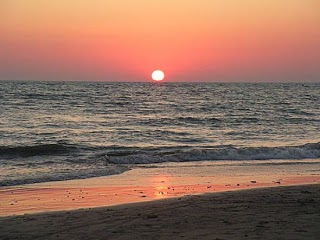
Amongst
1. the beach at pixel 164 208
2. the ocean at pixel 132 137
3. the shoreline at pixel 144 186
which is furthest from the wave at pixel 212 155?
the beach at pixel 164 208

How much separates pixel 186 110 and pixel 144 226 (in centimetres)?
4191

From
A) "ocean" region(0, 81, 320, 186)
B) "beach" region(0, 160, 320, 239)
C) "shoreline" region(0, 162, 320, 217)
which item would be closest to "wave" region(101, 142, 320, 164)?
"ocean" region(0, 81, 320, 186)

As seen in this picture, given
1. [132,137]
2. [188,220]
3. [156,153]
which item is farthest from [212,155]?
[188,220]

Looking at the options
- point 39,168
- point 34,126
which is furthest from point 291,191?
point 34,126

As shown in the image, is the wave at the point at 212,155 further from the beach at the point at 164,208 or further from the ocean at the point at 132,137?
the beach at the point at 164,208

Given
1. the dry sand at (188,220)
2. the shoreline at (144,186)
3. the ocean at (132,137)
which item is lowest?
the ocean at (132,137)

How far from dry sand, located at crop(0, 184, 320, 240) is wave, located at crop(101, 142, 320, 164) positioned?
10436 mm

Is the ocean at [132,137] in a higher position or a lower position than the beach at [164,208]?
lower

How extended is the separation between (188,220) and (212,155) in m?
14.0

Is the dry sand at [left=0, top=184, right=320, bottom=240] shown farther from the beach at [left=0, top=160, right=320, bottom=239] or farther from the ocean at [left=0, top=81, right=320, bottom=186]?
the ocean at [left=0, top=81, right=320, bottom=186]

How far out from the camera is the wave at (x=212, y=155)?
21.8 meters

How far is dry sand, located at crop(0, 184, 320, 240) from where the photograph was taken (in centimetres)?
812

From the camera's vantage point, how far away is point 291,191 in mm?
12227

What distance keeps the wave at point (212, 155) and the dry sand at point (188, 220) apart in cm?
1044
